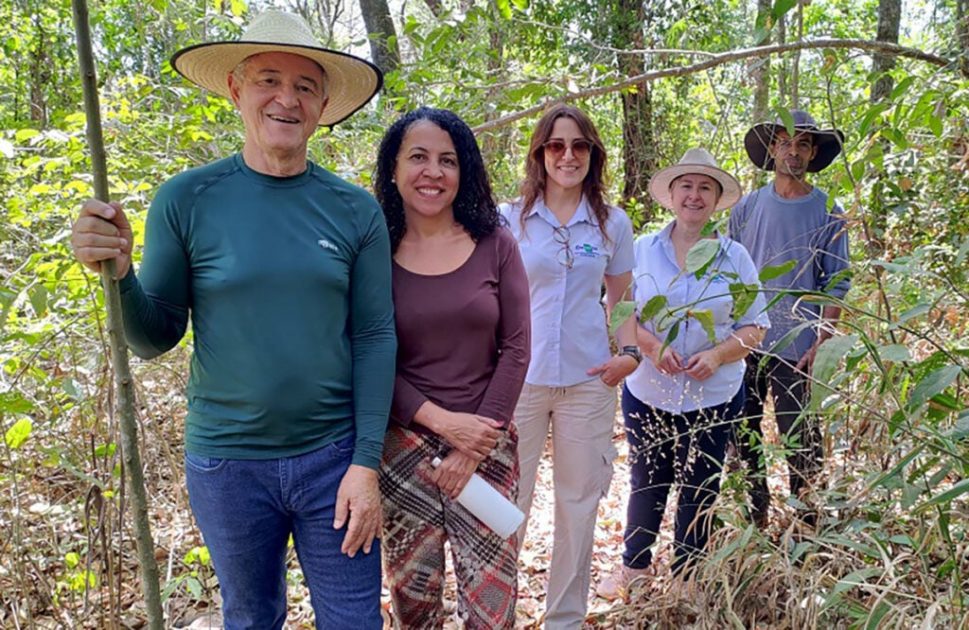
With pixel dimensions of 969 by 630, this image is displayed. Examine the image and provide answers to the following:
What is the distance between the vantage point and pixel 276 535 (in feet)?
5.66

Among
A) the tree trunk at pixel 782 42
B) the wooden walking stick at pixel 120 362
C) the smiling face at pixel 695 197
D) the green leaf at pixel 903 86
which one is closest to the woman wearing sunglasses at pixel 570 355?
the smiling face at pixel 695 197

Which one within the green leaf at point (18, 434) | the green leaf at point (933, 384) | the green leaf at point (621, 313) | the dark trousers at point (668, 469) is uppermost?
the green leaf at point (621, 313)

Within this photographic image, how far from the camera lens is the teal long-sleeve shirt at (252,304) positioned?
1616mm

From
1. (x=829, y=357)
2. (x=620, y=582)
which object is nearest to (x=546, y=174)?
(x=829, y=357)

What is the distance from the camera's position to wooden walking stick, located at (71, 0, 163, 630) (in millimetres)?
1087

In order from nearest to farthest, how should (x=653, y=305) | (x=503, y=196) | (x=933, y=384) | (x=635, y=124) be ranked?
(x=933, y=384)
(x=653, y=305)
(x=503, y=196)
(x=635, y=124)

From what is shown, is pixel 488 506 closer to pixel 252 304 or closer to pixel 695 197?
pixel 252 304

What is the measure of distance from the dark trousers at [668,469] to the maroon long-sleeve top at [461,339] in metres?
0.89

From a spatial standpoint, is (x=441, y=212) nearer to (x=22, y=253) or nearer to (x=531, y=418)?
(x=531, y=418)

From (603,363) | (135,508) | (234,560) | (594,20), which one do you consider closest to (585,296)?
(603,363)

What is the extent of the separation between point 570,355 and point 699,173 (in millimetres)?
989

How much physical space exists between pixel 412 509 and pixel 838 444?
6.11 feet

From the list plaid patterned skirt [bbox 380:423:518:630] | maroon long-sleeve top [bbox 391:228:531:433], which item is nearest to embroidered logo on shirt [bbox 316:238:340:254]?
maroon long-sleeve top [bbox 391:228:531:433]

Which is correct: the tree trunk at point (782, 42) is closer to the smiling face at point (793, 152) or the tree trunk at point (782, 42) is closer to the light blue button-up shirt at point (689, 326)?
the smiling face at point (793, 152)
